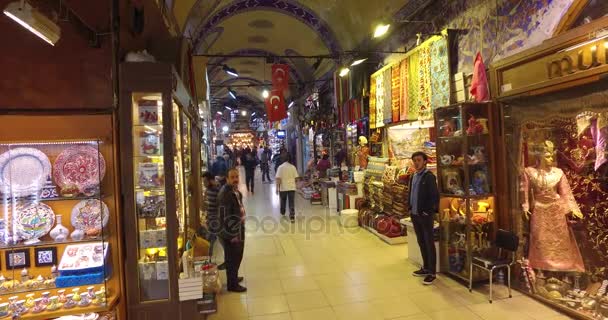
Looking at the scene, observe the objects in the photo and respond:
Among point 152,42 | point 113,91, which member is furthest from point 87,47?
point 152,42

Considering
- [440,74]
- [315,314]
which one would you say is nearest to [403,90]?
[440,74]

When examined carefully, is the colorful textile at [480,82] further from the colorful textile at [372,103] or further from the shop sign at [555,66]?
the colorful textile at [372,103]

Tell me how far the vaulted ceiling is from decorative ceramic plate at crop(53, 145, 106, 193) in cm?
381

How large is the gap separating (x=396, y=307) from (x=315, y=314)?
32.4 inches

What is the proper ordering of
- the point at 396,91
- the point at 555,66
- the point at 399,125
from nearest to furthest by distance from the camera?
the point at 555,66, the point at 396,91, the point at 399,125

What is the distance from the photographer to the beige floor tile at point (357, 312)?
3363 millimetres

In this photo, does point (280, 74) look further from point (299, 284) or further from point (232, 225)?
point (299, 284)

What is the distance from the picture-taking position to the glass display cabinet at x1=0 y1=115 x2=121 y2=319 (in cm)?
254

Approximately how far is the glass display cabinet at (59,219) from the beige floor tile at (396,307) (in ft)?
7.83

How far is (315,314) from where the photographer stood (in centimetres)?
346

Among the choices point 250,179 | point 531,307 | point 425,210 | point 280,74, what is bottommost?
point 531,307

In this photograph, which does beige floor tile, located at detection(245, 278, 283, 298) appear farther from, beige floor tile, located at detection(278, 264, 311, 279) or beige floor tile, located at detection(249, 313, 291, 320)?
beige floor tile, located at detection(249, 313, 291, 320)

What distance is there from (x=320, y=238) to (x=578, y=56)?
175 inches

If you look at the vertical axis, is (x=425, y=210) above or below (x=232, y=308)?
above
